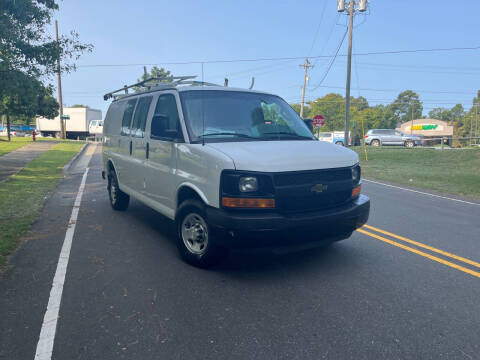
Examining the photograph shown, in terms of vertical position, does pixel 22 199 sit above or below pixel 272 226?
below

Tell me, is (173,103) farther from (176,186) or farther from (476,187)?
(476,187)

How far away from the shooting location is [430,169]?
19.5 meters

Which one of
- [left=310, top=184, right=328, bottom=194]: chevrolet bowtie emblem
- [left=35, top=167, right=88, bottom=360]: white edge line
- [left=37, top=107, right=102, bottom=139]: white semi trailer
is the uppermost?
[left=37, top=107, right=102, bottom=139]: white semi trailer

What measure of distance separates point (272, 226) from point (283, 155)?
0.80m

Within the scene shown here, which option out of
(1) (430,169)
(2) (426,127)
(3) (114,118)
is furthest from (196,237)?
(2) (426,127)

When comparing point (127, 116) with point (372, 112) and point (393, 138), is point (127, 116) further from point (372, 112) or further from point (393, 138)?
point (372, 112)

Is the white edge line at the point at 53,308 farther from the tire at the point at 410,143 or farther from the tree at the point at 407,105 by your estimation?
the tree at the point at 407,105

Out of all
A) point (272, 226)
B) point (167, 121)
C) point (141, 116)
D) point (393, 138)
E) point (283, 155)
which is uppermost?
point (141, 116)

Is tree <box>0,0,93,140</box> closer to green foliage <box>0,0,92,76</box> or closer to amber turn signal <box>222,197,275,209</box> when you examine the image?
green foliage <box>0,0,92,76</box>

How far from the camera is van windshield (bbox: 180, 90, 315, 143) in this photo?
194 inches

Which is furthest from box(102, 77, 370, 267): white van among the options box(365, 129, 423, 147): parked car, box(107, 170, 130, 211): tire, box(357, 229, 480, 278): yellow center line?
box(365, 129, 423, 147): parked car

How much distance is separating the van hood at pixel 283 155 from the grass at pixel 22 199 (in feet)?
10.7

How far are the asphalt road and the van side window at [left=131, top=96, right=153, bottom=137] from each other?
1.65m

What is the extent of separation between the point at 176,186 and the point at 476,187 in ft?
38.8
